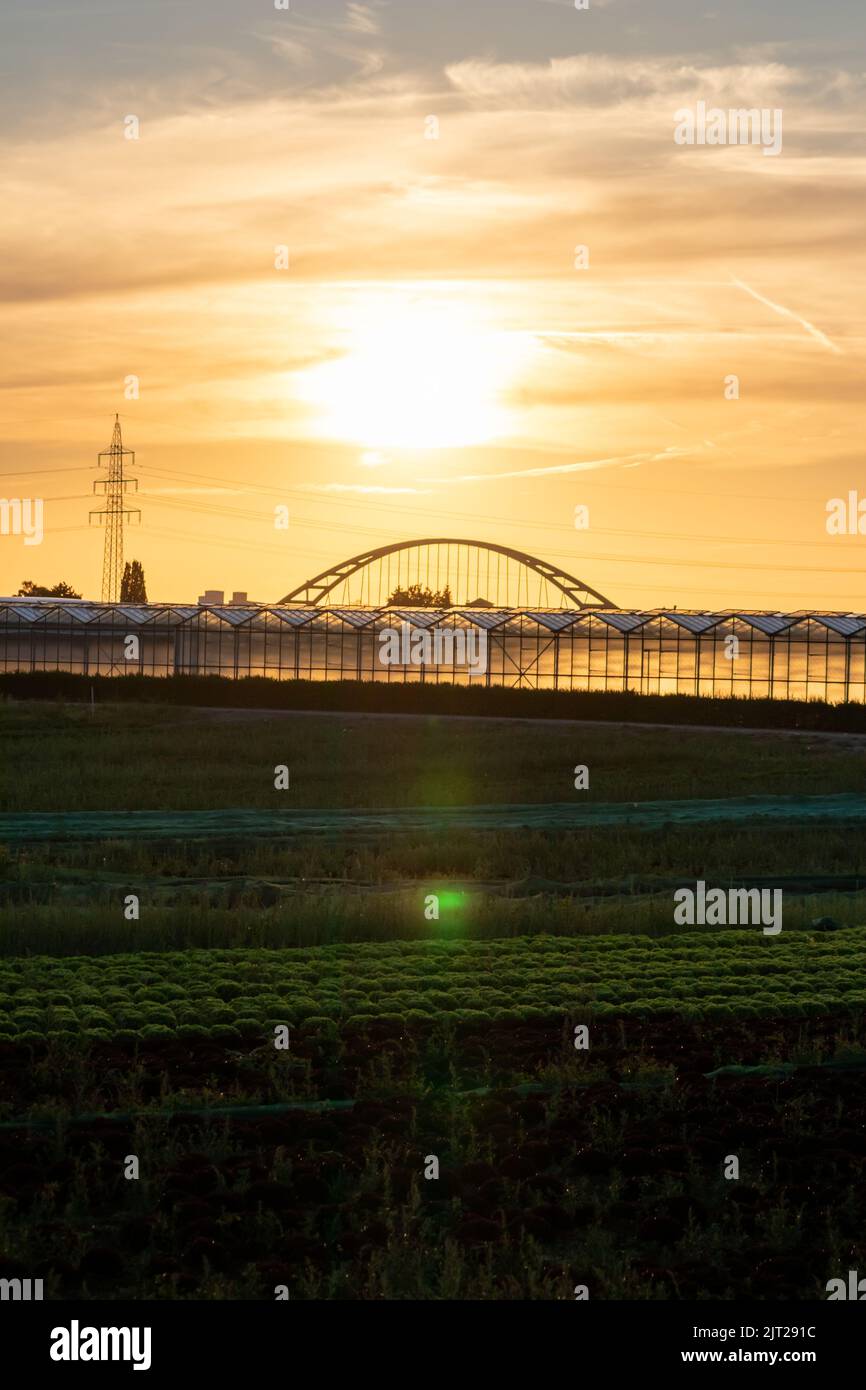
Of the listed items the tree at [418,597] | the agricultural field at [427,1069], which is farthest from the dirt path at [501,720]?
the tree at [418,597]

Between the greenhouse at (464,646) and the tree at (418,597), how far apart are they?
134ft

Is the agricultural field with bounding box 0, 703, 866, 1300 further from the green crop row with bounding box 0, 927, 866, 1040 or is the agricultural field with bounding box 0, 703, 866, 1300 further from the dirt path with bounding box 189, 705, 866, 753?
the dirt path with bounding box 189, 705, 866, 753

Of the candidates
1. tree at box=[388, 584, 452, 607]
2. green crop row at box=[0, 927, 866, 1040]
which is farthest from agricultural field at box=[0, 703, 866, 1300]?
tree at box=[388, 584, 452, 607]

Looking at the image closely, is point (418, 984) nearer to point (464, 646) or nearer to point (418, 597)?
point (464, 646)

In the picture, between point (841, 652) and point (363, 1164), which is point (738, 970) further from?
point (841, 652)

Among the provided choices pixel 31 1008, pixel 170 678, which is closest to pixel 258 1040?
pixel 31 1008

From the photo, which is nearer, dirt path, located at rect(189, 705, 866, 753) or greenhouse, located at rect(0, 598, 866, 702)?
dirt path, located at rect(189, 705, 866, 753)

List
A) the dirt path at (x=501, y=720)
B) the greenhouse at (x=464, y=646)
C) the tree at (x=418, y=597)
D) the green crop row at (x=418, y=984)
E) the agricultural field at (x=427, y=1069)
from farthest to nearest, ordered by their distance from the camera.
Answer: the tree at (x=418, y=597) → the greenhouse at (x=464, y=646) → the dirt path at (x=501, y=720) → the green crop row at (x=418, y=984) → the agricultural field at (x=427, y=1069)

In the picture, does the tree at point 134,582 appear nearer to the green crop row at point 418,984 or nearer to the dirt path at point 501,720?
the dirt path at point 501,720

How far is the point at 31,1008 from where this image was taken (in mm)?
13484

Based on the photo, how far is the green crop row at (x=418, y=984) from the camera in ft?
44.7

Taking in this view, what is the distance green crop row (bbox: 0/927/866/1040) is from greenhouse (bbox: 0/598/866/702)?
3971cm

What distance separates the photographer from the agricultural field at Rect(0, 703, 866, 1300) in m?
8.89

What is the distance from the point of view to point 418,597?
4537 inches
